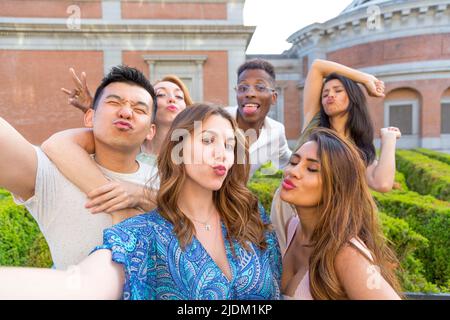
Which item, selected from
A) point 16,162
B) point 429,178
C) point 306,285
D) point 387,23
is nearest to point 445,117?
point 387,23

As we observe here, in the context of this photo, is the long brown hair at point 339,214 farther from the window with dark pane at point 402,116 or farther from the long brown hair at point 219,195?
the window with dark pane at point 402,116

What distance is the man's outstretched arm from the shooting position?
1273 mm

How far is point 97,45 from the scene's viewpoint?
49.0 ft

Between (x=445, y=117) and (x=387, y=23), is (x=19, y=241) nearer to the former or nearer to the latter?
(x=387, y=23)

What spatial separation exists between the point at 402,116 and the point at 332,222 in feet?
62.6

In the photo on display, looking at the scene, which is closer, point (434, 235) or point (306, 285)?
point (306, 285)

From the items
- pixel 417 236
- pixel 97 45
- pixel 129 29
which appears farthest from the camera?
pixel 97 45

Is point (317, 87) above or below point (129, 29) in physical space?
below

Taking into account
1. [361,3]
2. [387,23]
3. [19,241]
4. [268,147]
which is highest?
[361,3]

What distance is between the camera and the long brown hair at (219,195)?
4.81 feet

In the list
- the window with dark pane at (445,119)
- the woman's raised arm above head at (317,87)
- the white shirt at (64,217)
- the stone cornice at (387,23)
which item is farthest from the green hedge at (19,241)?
the window with dark pane at (445,119)

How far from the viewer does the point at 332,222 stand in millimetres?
1481

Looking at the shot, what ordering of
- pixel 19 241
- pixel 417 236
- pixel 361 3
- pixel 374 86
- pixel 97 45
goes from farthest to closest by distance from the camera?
1. pixel 361 3
2. pixel 97 45
3. pixel 19 241
4. pixel 417 236
5. pixel 374 86
